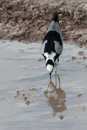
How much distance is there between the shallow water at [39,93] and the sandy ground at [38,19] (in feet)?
5.15

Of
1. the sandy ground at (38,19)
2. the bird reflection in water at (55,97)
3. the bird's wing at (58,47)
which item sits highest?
the sandy ground at (38,19)

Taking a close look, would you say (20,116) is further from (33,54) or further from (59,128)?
(33,54)

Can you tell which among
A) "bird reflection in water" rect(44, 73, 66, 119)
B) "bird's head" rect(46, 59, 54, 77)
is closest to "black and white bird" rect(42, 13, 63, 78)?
"bird's head" rect(46, 59, 54, 77)

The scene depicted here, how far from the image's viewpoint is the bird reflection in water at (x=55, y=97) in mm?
4871

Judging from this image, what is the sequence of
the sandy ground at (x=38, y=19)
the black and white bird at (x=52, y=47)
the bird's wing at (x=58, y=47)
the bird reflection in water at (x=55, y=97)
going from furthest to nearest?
the sandy ground at (x=38, y=19)
the bird's wing at (x=58, y=47)
the black and white bird at (x=52, y=47)
the bird reflection in water at (x=55, y=97)

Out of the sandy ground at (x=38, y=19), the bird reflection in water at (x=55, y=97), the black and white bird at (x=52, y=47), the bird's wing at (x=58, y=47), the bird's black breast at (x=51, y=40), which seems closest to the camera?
the bird reflection in water at (x=55, y=97)

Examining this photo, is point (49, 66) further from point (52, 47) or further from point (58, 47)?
point (58, 47)

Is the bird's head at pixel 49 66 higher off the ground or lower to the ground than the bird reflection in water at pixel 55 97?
higher

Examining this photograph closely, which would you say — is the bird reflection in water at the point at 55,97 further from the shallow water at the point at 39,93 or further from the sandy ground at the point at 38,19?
the sandy ground at the point at 38,19

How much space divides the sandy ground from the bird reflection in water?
3682 mm

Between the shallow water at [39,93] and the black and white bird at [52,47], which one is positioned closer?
the shallow water at [39,93]

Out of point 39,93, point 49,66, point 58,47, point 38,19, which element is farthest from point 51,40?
point 38,19

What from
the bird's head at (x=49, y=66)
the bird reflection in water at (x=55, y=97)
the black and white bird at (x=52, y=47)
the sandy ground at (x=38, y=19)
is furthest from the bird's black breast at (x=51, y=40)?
the sandy ground at (x=38, y=19)

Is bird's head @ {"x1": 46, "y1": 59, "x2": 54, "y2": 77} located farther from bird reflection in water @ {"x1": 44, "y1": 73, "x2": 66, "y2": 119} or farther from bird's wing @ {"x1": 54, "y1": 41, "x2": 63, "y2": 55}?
bird's wing @ {"x1": 54, "y1": 41, "x2": 63, "y2": 55}
